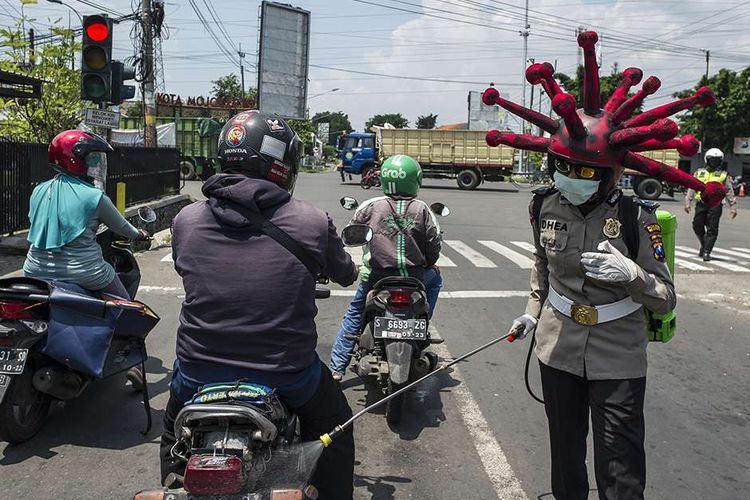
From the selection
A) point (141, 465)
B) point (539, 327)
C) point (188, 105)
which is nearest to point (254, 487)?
point (539, 327)

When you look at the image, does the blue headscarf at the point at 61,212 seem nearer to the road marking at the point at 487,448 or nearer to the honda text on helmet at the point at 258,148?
the honda text on helmet at the point at 258,148

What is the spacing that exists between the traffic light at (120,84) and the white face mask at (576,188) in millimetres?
7147

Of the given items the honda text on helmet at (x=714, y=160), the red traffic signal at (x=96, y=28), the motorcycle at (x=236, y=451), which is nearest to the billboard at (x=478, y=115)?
the honda text on helmet at (x=714, y=160)

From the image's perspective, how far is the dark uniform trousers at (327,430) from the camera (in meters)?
2.61

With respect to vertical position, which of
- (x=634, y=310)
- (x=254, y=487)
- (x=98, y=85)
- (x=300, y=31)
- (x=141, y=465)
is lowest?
(x=141, y=465)

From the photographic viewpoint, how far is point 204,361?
239 cm

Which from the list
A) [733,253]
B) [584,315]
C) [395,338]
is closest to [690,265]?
[733,253]

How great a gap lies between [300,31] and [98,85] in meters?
13.6

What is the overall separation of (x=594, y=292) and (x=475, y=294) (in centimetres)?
568

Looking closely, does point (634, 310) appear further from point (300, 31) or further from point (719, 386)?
point (300, 31)

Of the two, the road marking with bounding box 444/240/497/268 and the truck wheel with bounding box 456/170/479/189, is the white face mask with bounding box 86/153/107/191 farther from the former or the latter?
the truck wheel with bounding box 456/170/479/189

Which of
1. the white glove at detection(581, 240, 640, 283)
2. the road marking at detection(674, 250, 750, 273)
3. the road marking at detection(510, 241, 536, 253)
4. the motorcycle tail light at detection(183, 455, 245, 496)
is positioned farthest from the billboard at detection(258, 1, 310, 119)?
the motorcycle tail light at detection(183, 455, 245, 496)

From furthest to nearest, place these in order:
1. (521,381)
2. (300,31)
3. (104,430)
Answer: (300,31)
(521,381)
(104,430)

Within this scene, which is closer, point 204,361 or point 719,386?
point 204,361
